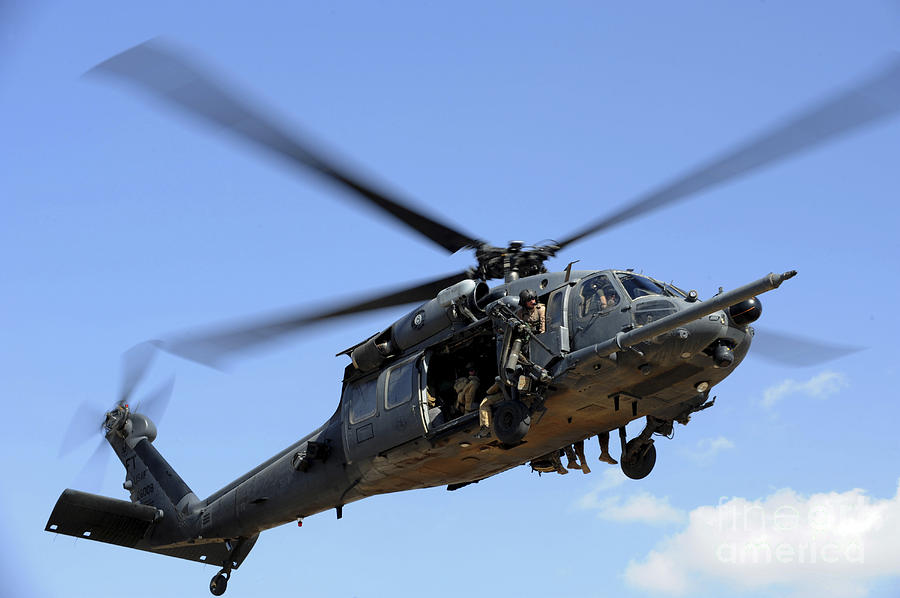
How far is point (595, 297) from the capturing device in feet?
46.2

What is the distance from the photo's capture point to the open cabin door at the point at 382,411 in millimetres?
15391

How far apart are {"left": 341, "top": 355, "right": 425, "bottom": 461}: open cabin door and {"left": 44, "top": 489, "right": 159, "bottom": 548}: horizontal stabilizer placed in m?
5.70

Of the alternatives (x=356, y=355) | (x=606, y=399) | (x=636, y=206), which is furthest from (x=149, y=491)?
(x=636, y=206)

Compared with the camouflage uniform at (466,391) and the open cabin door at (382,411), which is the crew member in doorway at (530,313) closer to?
the camouflage uniform at (466,391)

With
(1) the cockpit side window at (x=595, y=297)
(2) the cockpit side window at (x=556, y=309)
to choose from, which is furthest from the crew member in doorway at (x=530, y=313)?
(1) the cockpit side window at (x=595, y=297)

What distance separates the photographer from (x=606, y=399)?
46.4ft

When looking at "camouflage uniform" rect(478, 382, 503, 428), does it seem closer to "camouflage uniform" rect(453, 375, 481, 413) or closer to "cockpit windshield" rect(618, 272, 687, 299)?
"camouflage uniform" rect(453, 375, 481, 413)

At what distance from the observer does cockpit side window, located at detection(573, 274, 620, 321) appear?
45.7 ft

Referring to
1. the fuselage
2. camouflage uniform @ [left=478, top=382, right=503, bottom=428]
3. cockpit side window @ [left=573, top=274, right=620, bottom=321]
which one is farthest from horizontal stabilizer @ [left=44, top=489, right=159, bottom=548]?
cockpit side window @ [left=573, top=274, right=620, bottom=321]

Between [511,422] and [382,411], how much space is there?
263 cm

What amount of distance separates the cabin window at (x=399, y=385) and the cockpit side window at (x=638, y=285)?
3623 millimetres

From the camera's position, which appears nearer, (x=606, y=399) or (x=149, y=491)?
(x=606, y=399)

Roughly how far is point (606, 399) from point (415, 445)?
3092 mm

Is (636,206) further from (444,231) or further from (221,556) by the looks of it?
(221,556)
